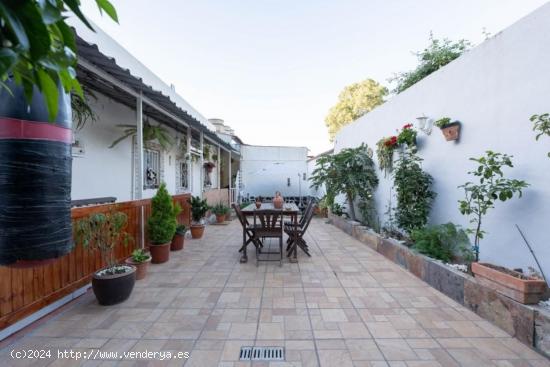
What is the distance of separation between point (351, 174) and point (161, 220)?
4.12 metres

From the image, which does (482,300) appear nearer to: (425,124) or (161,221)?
(425,124)

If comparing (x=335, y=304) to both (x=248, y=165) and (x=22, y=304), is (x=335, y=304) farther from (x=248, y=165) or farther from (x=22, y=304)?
(x=248, y=165)

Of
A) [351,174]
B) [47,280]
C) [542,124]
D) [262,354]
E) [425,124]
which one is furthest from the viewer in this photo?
[351,174]

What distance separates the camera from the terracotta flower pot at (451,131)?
336 cm

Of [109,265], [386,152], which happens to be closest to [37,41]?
[109,265]

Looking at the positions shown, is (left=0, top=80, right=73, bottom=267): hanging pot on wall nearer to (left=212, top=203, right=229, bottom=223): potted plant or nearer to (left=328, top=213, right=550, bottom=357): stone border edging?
(left=328, top=213, right=550, bottom=357): stone border edging

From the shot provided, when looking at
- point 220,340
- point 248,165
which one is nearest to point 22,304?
point 220,340

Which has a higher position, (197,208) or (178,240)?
(197,208)

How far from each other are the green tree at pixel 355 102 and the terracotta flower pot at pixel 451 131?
11667 mm

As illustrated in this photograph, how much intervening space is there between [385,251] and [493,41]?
310 centimetres

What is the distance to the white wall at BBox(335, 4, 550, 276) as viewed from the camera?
7.81 feet

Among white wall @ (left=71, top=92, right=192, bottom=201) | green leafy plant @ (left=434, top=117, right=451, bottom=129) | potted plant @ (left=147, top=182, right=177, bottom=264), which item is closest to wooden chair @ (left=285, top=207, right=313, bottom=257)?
potted plant @ (left=147, top=182, right=177, bottom=264)

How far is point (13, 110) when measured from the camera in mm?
1098

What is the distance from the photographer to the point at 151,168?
6.10m
